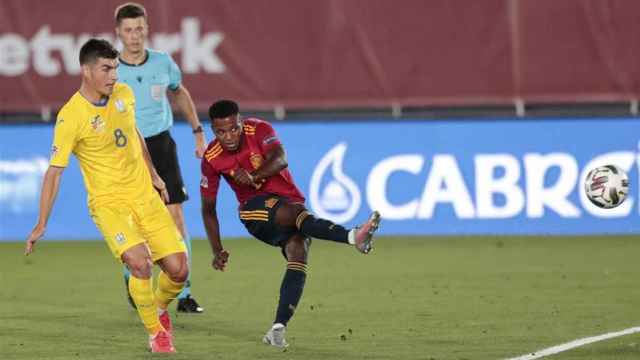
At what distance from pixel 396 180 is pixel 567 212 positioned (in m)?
1.78

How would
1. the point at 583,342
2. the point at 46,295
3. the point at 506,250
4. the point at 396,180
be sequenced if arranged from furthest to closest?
the point at 396,180
the point at 506,250
the point at 46,295
the point at 583,342

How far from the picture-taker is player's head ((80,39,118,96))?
31.1 feet

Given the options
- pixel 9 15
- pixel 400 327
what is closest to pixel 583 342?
pixel 400 327

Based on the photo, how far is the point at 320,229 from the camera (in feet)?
32.2

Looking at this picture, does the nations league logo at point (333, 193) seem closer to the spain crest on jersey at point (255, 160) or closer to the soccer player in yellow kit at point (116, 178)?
the spain crest on jersey at point (255, 160)

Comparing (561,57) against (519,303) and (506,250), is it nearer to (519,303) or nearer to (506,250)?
(506,250)

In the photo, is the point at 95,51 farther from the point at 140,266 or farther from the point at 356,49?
the point at 356,49

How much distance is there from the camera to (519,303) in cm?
1195

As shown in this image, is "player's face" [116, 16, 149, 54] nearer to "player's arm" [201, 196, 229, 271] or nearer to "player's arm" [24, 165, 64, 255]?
"player's arm" [201, 196, 229, 271]

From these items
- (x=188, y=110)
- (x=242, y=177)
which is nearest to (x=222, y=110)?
(x=242, y=177)

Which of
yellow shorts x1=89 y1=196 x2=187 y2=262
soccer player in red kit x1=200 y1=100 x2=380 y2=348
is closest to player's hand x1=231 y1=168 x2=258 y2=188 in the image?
soccer player in red kit x1=200 y1=100 x2=380 y2=348

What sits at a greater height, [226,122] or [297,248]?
[226,122]

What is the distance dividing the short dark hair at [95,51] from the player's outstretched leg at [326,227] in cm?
145

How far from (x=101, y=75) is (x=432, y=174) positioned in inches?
321
